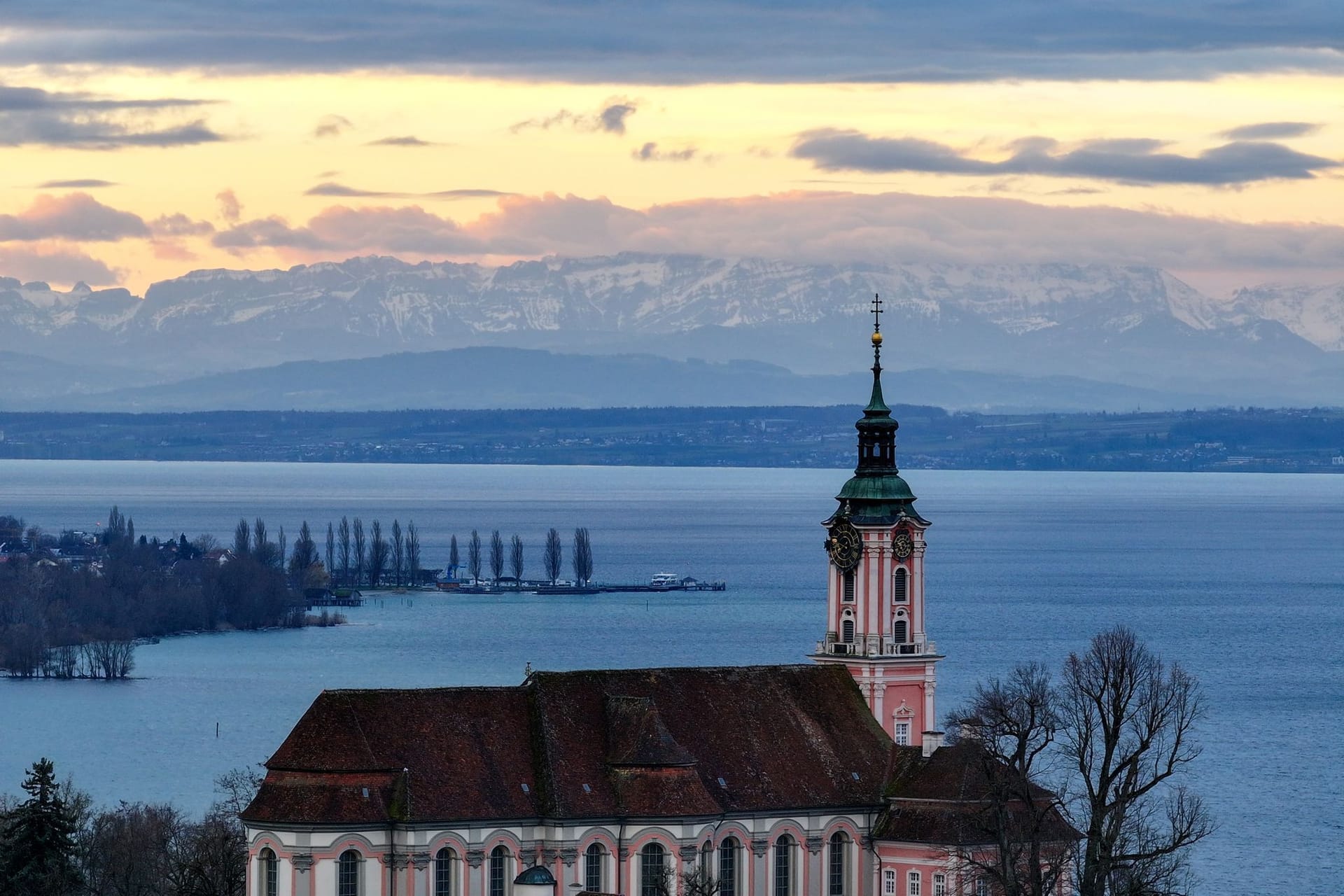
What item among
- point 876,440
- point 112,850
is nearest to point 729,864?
point 876,440

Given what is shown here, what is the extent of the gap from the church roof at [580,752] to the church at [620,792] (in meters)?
0.07

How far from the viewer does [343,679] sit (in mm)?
178875

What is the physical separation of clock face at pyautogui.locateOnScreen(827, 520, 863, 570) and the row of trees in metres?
20.8

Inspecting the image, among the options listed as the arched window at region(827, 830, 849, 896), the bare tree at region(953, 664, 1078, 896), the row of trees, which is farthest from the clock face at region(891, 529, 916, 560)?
the row of trees

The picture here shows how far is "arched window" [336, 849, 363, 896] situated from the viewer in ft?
257

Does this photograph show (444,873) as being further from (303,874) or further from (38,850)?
(38,850)

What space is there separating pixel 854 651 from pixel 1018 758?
55.1ft

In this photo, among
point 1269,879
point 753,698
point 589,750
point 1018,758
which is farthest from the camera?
point 1269,879

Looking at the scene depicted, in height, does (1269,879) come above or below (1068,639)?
below

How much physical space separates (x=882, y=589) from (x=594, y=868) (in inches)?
656

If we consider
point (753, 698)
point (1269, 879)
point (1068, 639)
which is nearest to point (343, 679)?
point (1068, 639)

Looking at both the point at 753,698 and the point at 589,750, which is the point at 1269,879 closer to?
the point at 753,698

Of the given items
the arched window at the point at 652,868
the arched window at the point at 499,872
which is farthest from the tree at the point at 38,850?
the arched window at the point at 652,868

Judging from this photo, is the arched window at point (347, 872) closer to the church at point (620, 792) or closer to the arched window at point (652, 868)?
the church at point (620, 792)
